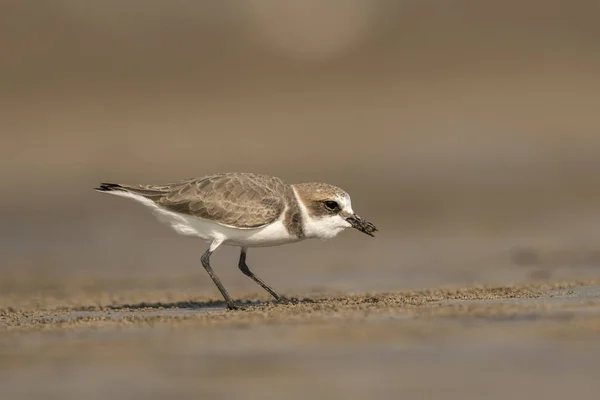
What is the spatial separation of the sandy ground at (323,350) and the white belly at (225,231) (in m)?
0.88

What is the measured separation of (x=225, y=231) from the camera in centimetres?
1165

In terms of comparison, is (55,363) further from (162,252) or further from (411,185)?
(411,185)

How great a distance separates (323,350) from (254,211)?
10.9 ft

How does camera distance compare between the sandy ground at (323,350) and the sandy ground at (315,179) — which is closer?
the sandy ground at (323,350)

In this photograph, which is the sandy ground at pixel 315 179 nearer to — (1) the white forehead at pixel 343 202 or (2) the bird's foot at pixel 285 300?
(2) the bird's foot at pixel 285 300

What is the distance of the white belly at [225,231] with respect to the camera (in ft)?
38.0

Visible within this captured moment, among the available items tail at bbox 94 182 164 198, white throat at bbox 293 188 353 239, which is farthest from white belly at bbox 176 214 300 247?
tail at bbox 94 182 164 198

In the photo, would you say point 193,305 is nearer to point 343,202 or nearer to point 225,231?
point 225,231

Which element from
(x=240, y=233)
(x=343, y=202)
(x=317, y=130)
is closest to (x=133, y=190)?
(x=240, y=233)

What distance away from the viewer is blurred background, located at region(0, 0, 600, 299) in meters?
15.4

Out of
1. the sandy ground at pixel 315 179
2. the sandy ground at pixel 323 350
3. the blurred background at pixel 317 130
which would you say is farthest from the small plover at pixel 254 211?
the blurred background at pixel 317 130

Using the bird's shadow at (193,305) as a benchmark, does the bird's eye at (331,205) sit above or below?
above

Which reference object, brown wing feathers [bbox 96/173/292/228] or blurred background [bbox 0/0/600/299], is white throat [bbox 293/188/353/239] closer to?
brown wing feathers [bbox 96/173/292/228]

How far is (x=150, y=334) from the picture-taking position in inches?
364
